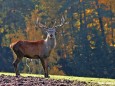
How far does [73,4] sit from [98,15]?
11.0ft

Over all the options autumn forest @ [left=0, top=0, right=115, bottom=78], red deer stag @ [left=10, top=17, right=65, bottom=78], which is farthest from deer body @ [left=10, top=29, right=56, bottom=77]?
autumn forest @ [left=0, top=0, right=115, bottom=78]

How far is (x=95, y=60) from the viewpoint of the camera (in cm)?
4366

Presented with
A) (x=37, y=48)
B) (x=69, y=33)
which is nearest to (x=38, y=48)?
(x=37, y=48)

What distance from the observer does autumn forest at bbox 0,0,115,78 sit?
43.2 meters

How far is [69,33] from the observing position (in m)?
46.0

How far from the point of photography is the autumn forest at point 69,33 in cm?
4322

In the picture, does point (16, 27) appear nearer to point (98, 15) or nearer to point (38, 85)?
point (98, 15)

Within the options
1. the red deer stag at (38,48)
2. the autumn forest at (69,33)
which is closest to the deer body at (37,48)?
the red deer stag at (38,48)

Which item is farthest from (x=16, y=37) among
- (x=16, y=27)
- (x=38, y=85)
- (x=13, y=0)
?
(x=38, y=85)

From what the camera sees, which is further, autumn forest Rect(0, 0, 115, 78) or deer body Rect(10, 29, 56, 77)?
autumn forest Rect(0, 0, 115, 78)

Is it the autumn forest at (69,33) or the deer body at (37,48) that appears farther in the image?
the autumn forest at (69,33)

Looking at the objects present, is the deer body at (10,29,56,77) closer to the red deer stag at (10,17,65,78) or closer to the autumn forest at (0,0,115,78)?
the red deer stag at (10,17,65,78)

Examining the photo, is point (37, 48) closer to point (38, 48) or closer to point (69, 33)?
point (38, 48)

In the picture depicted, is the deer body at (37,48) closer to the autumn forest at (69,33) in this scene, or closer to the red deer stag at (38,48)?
the red deer stag at (38,48)
